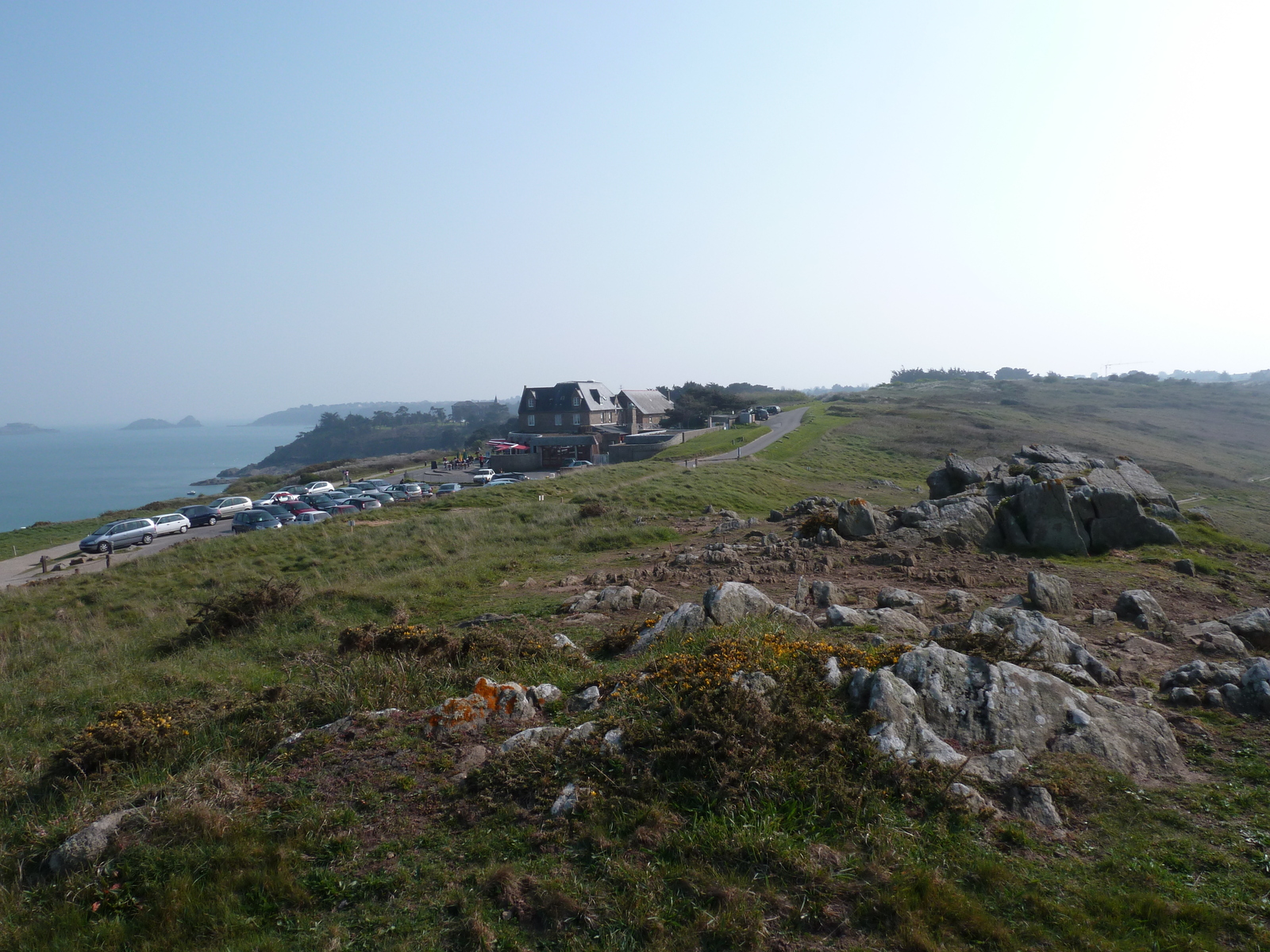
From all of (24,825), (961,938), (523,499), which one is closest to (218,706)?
(24,825)

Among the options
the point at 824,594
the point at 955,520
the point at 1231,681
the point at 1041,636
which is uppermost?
the point at 1041,636

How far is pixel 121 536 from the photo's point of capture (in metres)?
33.4

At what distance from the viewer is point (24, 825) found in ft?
20.1

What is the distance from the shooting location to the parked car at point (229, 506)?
4147 cm

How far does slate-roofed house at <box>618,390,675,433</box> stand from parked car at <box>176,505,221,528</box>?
46598mm

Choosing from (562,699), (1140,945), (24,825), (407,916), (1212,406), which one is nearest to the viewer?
(1140,945)

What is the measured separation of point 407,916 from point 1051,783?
5.50 metres

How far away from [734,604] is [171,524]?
3669 cm

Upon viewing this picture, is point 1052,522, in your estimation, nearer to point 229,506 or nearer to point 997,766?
point 997,766

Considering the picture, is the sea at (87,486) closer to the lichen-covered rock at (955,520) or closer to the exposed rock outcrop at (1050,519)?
the lichen-covered rock at (955,520)

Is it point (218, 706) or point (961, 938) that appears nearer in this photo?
point (961, 938)

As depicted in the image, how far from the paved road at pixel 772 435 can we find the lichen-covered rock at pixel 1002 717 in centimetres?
3969

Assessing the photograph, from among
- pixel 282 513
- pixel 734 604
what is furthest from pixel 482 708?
pixel 282 513

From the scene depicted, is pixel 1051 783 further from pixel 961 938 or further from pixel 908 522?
pixel 908 522
